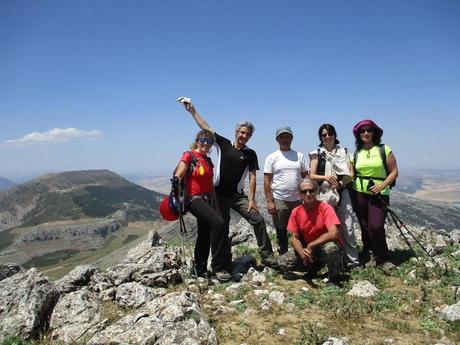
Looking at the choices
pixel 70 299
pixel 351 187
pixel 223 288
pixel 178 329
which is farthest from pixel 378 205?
pixel 70 299

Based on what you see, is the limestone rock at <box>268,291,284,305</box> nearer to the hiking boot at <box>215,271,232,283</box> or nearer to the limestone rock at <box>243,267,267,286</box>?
the limestone rock at <box>243,267,267,286</box>

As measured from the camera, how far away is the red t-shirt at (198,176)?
376 inches

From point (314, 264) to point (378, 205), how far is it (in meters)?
2.72

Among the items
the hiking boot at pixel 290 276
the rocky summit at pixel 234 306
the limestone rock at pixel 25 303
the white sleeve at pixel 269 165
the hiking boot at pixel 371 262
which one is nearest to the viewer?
the rocky summit at pixel 234 306

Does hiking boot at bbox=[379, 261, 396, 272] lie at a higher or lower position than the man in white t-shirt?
lower

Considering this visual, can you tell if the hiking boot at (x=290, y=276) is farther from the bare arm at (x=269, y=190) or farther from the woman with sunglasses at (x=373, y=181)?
the woman with sunglasses at (x=373, y=181)

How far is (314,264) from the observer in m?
10.2

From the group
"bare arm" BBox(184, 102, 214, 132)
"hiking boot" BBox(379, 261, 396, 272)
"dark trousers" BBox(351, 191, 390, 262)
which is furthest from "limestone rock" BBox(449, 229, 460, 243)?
"bare arm" BBox(184, 102, 214, 132)

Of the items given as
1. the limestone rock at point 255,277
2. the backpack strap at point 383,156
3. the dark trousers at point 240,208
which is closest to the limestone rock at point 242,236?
the limestone rock at point 255,277

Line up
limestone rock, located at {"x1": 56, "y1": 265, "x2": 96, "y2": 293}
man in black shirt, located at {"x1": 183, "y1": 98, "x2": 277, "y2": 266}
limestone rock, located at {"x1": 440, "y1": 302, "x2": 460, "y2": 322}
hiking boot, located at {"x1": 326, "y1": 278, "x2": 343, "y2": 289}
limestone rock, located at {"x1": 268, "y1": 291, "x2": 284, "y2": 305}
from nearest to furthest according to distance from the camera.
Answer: limestone rock, located at {"x1": 440, "y1": 302, "x2": 460, "y2": 322}
limestone rock, located at {"x1": 268, "y1": 291, "x2": 284, "y2": 305}
hiking boot, located at {"x1": 326, "y1": 278, "x2": 343, "y2": 289}
limestone rock, located at {"x1": 56, "y1": 265, "x2": 96, "y2": 293}
man in black shirt, located at {"x1": 183, "y1": 98, "x2": 277, "y2": 266}

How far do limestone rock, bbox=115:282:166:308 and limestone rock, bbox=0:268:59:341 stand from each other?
5.62ft

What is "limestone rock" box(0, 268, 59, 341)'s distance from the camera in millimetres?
7473

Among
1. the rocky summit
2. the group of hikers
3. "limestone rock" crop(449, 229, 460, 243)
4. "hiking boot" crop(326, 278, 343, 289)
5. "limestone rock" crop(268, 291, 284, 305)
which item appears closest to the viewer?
the rocky summit

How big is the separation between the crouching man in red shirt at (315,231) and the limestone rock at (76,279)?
21.7 feet
